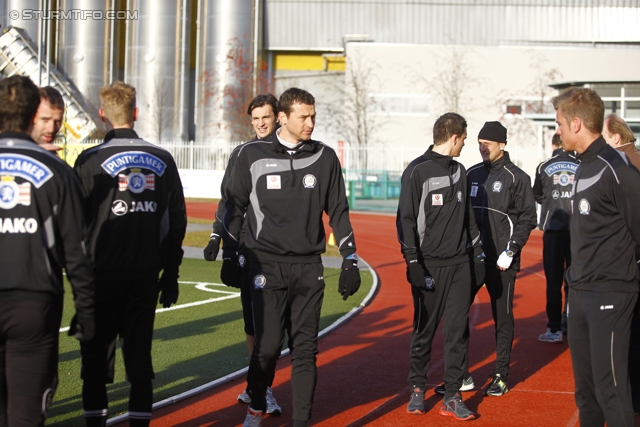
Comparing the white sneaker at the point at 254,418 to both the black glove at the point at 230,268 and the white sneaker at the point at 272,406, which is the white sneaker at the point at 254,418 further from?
the black glove at the point at 230,268

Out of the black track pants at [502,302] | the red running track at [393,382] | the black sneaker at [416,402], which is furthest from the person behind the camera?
the black track pants at [502,302]

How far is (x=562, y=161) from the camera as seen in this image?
30.7ft

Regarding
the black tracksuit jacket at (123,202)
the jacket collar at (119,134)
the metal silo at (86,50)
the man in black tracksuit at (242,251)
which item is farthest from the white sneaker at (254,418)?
the metal silo at (86,50)

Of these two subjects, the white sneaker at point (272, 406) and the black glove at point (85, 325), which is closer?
the black glove at point (85, 325)

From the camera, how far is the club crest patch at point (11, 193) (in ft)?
12.5

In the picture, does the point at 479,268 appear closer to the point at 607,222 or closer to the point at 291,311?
the point at 291,311

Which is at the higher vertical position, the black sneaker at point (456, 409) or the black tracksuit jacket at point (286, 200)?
the black tracksuit jacket at point (286, 200)

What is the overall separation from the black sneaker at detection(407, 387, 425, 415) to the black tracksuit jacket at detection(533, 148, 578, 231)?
364 cm

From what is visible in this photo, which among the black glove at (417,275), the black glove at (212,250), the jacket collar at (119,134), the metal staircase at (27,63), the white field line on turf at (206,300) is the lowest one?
the white field line on turf at (206,300)

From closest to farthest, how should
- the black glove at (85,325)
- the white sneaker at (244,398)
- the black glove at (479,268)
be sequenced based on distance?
the black glove at (85,325), the white sneaker at (244,398), the black glove at (479,268)

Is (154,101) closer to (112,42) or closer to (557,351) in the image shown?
(112,42)

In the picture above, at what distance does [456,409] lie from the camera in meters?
6.25

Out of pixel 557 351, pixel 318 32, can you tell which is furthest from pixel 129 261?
pixel 318 32

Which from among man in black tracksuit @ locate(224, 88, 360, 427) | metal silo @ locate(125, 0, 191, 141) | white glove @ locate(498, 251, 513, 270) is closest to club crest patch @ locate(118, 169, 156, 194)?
man in black tracksuit @ locate(224, 88, 360, 427)
